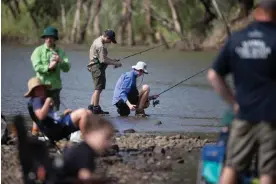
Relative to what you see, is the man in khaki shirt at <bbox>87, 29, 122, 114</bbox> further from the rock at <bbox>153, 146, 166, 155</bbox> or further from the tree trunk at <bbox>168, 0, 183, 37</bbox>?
the tree trunk at <bbox>168, 0, 183, 37</bbox>

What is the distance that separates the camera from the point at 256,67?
5.48 m

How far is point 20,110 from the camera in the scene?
12.1 meters

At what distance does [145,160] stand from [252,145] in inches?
97.7

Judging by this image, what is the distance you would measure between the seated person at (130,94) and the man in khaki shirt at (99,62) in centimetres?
29

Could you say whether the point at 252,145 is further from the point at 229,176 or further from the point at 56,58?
the point at 56,58

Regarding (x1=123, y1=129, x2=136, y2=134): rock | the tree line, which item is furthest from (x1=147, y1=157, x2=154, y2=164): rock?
the tree line

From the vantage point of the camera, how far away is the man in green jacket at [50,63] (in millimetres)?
9164

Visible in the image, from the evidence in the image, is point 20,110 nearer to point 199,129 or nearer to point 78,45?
point 199,129

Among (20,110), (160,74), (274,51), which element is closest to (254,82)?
(274,51)

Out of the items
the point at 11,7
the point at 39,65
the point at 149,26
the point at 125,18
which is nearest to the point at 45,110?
the point at 39,65

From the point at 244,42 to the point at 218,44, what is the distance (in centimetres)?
2921

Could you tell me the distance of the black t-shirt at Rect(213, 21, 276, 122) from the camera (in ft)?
17.9

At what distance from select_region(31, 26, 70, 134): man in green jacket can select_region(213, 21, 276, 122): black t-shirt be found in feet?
12.8

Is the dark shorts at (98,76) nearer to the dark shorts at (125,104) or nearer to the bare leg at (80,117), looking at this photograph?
the dark shorts at (125,104)
